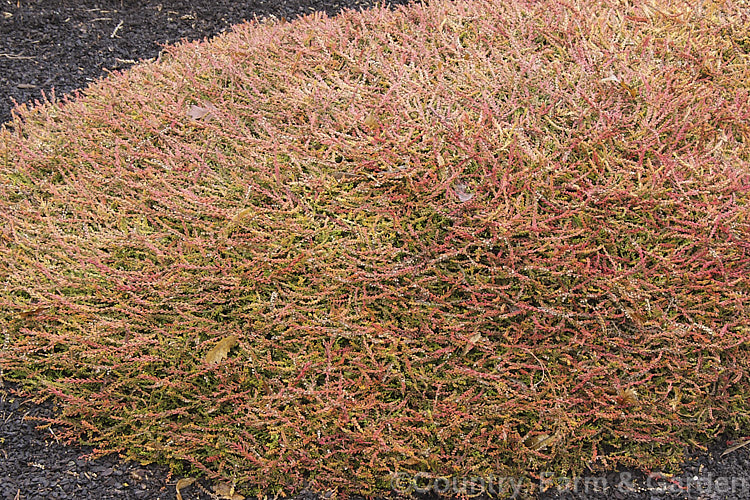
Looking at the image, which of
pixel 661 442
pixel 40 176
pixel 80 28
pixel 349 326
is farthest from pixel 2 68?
pixel 661 442

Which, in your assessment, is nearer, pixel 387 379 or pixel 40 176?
pixel 387 379

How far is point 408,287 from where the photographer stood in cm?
223

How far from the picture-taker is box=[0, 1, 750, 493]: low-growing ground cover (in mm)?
2166

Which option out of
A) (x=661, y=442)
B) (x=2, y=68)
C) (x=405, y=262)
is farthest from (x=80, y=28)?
(x=661, y=442)

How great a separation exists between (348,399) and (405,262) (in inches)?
19.5

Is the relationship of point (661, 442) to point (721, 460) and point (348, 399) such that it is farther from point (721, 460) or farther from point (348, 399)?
point (348, 399)

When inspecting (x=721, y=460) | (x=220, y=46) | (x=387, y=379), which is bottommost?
(x=721, y=460)

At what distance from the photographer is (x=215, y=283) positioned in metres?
2.25

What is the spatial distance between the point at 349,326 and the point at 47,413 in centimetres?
115

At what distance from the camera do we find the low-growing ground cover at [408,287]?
2.17 m

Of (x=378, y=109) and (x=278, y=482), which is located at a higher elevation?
(x=378, y=109)

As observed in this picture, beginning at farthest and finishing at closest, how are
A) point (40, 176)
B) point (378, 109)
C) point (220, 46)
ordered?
1. point (220, 46)
2. point (40, 176)
3. point (378, 109)

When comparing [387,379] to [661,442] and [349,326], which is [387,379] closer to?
[349,326]

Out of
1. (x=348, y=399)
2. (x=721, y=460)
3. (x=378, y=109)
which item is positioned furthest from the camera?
(x=378, y=109)
